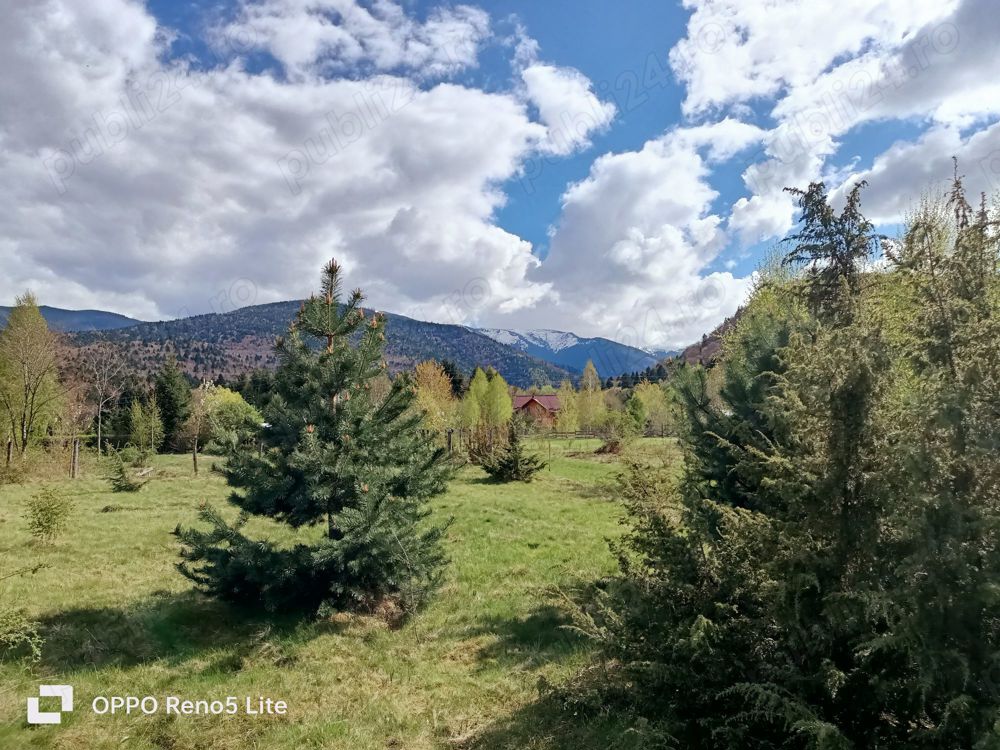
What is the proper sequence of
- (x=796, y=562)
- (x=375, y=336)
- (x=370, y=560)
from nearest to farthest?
1. (x=796, y=562)
2. (x=370, y=560)
3. (x=375, y=336)

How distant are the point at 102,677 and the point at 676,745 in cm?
758

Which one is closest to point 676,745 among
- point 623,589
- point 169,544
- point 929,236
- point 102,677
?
point 623,589

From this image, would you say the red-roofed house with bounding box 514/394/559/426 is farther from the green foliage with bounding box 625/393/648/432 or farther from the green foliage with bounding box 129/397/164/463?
the green foliage with bounding box 129/397/164/463

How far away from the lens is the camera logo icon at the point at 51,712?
6133 millimetres

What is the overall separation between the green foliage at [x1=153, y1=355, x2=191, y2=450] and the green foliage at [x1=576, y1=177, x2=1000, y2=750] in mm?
63640

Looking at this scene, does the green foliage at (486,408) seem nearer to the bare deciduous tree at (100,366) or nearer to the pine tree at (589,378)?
the pine tree at (589,378)

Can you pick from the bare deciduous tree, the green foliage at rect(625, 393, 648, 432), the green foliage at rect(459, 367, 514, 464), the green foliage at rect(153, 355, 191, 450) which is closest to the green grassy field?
the green foliage at rect(459, 367, 514, 464)

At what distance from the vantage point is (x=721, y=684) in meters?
4.38

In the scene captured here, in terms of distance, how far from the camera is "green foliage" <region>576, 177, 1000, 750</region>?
3.22 meters

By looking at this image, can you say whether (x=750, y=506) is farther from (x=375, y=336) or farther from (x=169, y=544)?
(x=169, y=544)

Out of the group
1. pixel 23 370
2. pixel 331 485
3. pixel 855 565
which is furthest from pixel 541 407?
pixel 855 565

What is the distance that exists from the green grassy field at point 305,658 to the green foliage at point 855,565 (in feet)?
3.41

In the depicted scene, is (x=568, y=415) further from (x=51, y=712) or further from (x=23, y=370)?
(x=51, y=712)

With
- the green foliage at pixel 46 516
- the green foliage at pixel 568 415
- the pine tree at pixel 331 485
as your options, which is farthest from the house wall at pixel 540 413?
the pine tree at pixel 331 485
